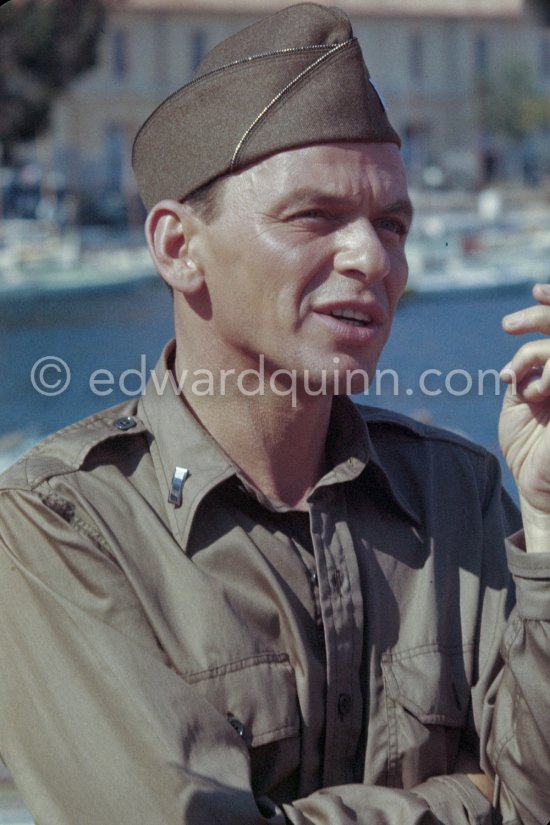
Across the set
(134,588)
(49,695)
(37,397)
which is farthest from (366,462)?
(37,397)

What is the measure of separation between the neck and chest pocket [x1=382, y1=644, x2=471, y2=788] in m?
0.30

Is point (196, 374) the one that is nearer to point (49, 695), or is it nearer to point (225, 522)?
point (225, 522)

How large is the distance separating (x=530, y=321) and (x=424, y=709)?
0.60m

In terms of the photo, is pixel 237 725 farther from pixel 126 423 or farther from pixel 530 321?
pixel 530 321

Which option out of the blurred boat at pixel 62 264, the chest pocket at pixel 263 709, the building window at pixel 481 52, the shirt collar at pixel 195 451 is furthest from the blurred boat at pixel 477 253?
the chest pocket at pixel 263 709

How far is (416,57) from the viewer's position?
41.2ft

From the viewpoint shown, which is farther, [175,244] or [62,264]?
[62,264]

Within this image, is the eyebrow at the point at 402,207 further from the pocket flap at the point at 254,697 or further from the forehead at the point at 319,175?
the pocket flap at the point at 254,697

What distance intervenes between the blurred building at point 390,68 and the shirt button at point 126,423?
919 cm

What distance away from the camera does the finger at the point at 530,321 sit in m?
1.60

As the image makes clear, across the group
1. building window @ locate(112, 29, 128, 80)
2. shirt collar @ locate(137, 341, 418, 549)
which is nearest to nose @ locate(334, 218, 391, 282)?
shirt collar @ locate(137, 341, 418, 549)

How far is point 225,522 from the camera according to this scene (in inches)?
66.7

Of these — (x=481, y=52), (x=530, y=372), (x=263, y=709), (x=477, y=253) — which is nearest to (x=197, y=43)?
(x=481, y=52)

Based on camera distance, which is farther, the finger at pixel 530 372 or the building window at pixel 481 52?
the building window at pixel 481 52
